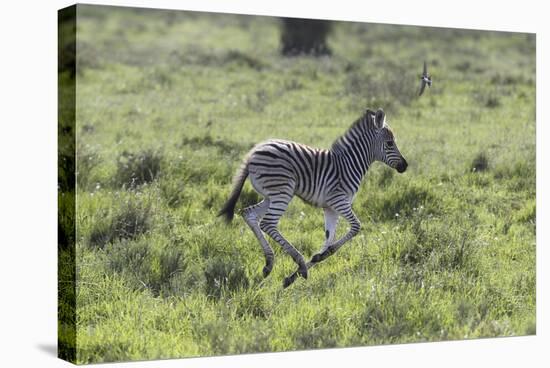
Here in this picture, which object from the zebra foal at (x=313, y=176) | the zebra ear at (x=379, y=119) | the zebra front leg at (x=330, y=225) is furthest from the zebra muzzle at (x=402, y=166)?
the zebra front leg at (x=330, y=225)

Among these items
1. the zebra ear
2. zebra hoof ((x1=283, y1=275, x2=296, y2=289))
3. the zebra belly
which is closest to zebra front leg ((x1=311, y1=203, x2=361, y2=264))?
the zebra belly

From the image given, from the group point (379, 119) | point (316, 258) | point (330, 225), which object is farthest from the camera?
point (379, 119)

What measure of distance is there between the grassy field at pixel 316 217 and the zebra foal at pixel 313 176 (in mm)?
161

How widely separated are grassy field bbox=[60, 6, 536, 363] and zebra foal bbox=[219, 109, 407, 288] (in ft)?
0.53

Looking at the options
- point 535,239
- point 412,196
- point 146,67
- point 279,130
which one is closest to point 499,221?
point 535,239

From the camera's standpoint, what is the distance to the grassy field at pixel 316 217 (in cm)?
766

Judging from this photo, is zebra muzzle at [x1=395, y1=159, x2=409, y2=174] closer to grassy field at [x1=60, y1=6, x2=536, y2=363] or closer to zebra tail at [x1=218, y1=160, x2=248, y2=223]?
grassy field at [x1=60, y1=6, x2=536, y2=363]

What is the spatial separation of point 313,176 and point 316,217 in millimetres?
467

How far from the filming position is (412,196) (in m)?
9.44

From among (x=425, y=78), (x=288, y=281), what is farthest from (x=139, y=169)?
(x=425, y=78)

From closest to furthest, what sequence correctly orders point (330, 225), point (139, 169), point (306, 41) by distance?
point (330, 225) → point (139, 169) → point (306, 41)

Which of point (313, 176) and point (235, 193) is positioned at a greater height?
point (313, 176)

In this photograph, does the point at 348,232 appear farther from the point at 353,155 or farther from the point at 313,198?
the point at 353,155

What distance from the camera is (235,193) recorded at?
8.26 meters
